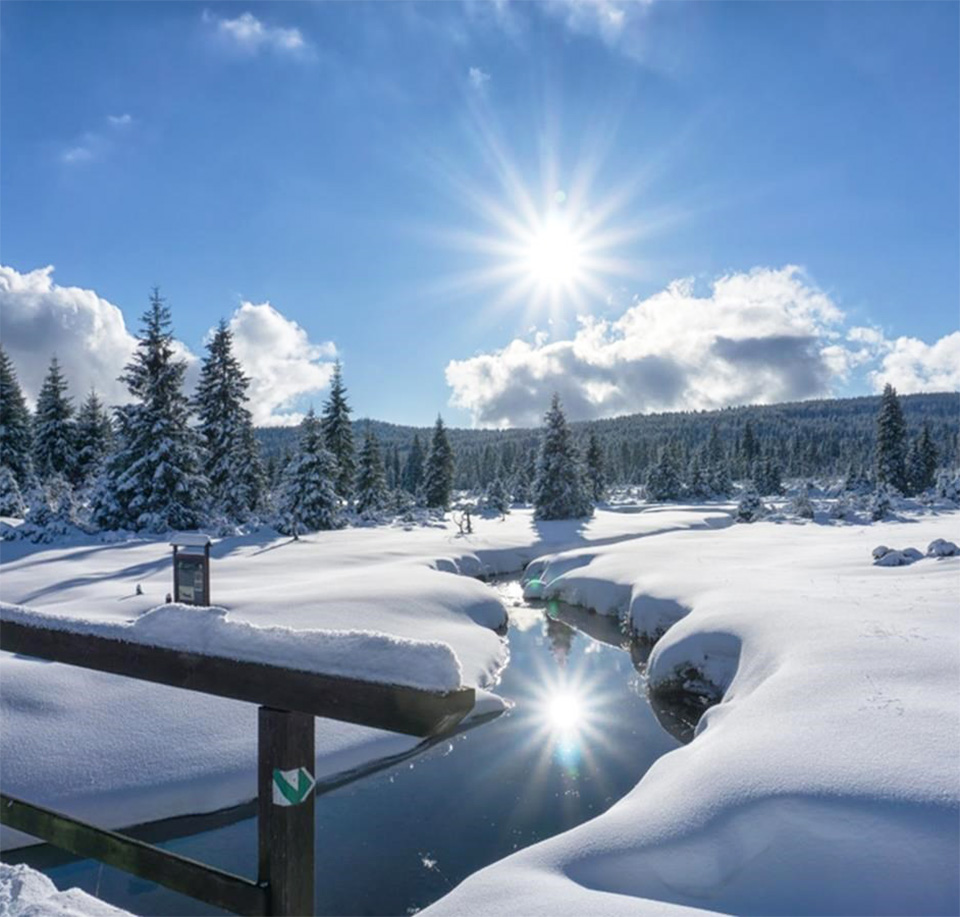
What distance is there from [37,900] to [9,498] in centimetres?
3043

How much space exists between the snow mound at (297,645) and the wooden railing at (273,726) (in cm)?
3

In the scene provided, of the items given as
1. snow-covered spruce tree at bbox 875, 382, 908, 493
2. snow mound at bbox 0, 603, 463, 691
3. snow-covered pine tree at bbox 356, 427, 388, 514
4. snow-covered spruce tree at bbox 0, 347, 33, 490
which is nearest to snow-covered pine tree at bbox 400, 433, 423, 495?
snow-covered pine tree at bbox 356, 427, 388, 514

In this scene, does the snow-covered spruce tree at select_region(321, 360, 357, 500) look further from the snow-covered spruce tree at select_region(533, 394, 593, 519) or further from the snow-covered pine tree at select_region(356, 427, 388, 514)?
the snow-covered spruce tree at select_region(533, 394, 593, 519)

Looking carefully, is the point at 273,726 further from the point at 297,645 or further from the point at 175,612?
the point at 175,612

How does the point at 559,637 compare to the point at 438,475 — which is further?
the point at 438,475

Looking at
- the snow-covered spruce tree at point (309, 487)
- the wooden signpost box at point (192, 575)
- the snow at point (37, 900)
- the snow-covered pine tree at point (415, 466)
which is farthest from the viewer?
the snow-covered pine tree at point (415, 466)

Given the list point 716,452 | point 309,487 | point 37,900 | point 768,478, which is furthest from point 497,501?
point 37,900

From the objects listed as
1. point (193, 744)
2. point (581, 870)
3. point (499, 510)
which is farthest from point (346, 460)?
point (581, 870)

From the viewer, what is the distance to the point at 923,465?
52.8 metres

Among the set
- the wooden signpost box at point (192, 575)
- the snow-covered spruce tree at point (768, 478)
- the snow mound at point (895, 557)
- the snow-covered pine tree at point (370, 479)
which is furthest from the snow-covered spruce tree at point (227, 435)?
the snow-covered spruce tree at point (768, 478)

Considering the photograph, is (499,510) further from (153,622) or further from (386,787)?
(153,622)

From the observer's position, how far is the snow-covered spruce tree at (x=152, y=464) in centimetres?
2680

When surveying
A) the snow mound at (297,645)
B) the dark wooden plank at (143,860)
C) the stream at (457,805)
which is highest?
the snow mound at (297,645)

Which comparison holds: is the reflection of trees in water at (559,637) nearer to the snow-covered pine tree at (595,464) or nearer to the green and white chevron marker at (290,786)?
the green and white chevron marker at (290,786)
